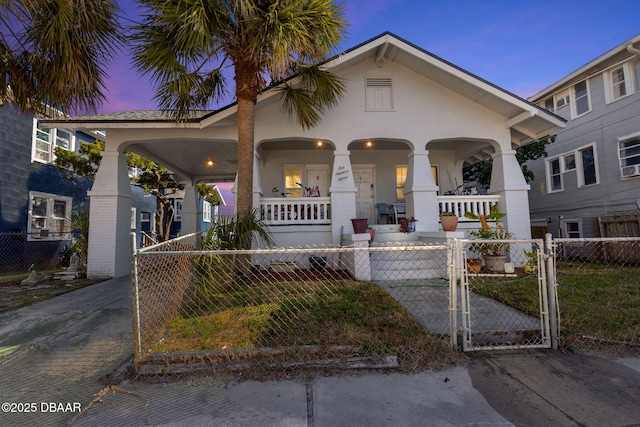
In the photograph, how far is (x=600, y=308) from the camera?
4.28 metres

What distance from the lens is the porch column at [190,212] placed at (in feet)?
44.4

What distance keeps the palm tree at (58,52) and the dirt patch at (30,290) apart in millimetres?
3503

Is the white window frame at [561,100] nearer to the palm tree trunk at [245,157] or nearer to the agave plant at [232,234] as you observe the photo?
the palm tree trunk at [245,157]

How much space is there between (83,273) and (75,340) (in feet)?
18.0

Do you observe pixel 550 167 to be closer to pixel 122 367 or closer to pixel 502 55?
pixel 502 55

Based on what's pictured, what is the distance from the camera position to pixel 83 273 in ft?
26.6

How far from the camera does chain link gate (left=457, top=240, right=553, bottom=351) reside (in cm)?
321

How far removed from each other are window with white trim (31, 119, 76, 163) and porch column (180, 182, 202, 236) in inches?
193

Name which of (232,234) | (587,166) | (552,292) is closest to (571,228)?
(587,166)

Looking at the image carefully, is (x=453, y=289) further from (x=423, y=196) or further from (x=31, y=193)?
(x=31, y=193)

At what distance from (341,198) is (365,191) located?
295 centimetres

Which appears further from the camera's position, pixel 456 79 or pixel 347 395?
pixel 456 79

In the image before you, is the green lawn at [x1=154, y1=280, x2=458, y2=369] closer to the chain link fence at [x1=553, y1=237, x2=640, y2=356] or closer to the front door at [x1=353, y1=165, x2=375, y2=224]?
the chain link fence at [x1=553, y1=237, x2=640, y2=356]

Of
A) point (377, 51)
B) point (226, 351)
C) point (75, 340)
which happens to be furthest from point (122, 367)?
point (377, 51)
